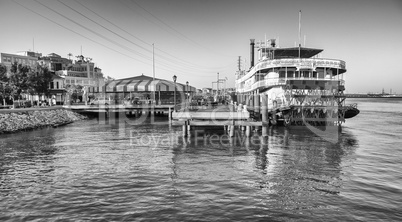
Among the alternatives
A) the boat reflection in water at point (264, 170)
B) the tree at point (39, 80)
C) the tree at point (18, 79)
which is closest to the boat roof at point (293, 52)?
the boat reflection in water at point (264, 170)

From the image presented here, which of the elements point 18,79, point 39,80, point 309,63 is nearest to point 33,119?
point 18,79

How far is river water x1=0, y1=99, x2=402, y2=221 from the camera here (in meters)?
10.4

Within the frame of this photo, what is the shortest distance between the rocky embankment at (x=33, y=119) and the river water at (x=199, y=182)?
30.0 ft

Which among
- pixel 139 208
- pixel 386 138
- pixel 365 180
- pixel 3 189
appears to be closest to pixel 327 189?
pixel 365 180

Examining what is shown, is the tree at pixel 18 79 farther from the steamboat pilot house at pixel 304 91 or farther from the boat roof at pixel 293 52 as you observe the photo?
the boat roof at pixel 293 52

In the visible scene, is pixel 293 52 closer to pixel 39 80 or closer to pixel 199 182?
pixel 199 182

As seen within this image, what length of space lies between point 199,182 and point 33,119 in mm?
32577

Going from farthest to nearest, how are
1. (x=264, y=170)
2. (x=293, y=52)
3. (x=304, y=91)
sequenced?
1. (x=293, y=52)
2. (x=304, y=91)
3. (x=264, y=170)

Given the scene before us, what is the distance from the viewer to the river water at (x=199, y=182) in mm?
10352

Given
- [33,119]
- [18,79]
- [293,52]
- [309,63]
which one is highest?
[293,52]

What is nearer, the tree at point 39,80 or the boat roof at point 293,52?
the boat roof at point 293,52

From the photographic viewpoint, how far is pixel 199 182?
13.6 m

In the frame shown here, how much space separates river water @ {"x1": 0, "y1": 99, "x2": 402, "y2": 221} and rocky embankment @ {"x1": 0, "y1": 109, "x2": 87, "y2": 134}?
9.15 m

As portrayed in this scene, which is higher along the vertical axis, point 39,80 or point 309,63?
point 309,63
